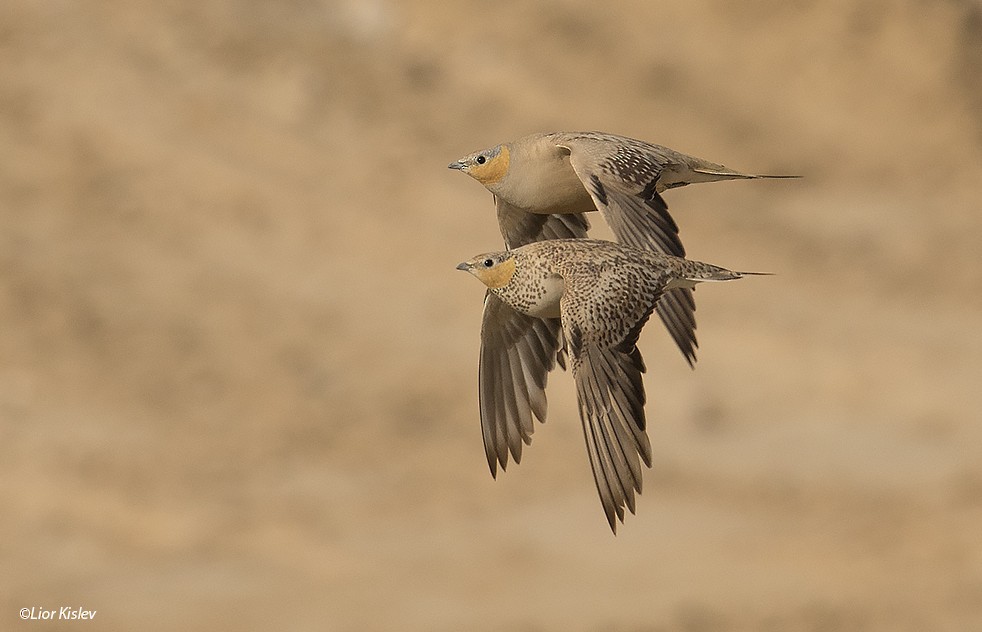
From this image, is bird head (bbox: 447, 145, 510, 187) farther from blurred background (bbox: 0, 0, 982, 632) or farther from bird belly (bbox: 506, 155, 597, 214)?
blurred background (bbox: 0, 0, 982, 632)

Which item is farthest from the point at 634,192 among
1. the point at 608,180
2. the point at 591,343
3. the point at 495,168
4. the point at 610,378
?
the point at 610,378

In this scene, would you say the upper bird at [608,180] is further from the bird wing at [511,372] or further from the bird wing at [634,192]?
the bird wing at [511,372]

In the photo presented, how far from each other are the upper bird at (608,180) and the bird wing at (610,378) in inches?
16.3

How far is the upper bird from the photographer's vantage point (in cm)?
692

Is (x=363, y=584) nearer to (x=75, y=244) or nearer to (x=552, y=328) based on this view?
(x=75, y=244)

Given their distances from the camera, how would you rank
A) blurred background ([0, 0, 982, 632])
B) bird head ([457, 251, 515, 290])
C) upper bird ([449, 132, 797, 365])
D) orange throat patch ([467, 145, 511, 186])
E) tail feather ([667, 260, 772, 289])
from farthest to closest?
blurred background ([0, 0, 982, 632]) → orange throat patch ([467, 145, 511, 186]) → upper bird ([449, 132, 797, 365]) → bird head ([457, 251, 515, 290]) → tail feather ([667, 260, 772, 289])

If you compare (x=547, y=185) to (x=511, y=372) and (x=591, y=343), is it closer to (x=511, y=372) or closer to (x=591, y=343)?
(x=511, y=372)

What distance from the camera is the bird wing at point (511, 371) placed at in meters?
7.25

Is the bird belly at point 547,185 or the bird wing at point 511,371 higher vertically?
the bird belly at point 547,185

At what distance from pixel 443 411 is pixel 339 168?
371 centimetres

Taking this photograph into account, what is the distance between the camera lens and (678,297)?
24.4 feet

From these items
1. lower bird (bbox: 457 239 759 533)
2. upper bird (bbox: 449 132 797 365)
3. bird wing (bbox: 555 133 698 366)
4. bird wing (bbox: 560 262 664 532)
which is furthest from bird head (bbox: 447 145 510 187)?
bird wing (bbox: 560 262 664 532)

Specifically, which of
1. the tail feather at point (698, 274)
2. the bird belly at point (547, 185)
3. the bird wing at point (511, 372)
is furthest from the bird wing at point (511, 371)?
the tail feather at point (698, 274)

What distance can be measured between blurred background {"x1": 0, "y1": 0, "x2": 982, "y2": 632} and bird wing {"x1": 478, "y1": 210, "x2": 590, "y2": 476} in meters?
12.1
